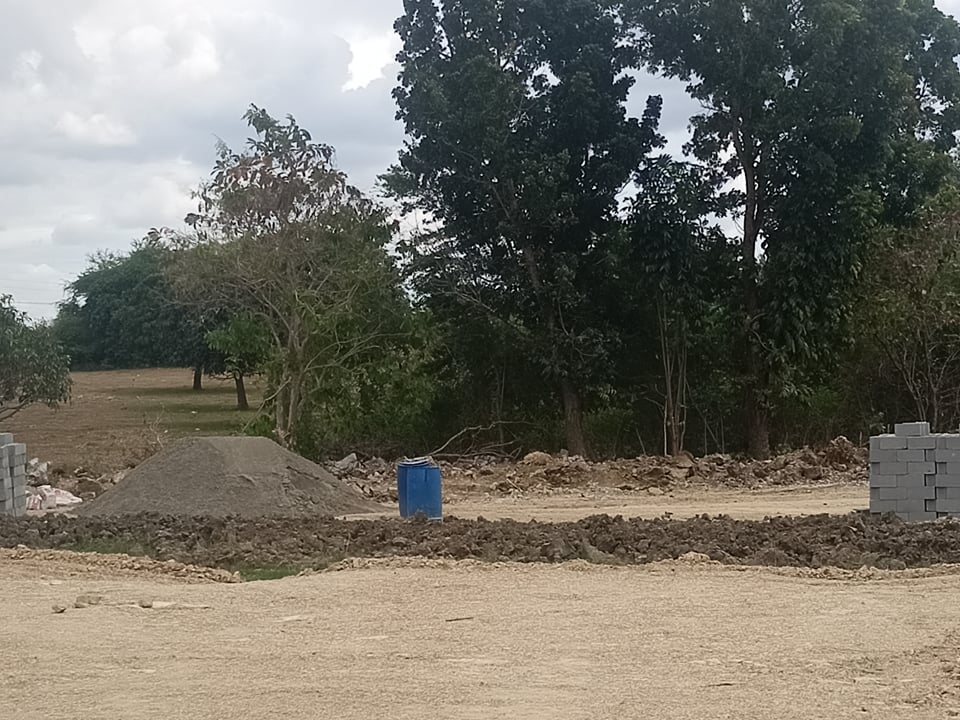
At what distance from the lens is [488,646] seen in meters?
8.32

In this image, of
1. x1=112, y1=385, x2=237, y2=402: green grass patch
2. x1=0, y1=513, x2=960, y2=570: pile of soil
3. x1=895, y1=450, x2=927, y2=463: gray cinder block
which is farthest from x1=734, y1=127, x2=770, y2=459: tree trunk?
x1=112, y1=385, x2=237, y2=402: green grass patch

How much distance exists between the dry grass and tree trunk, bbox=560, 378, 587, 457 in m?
6.87

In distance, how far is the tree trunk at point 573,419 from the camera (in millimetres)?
24105

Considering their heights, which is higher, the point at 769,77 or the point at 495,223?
the point at 769,77

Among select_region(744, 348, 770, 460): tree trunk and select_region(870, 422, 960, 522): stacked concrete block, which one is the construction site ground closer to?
select_region(870, 422, 960, 522): stacked concrete block

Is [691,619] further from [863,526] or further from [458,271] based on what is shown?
[458,271]

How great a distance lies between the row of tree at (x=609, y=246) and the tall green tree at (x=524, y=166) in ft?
0.15

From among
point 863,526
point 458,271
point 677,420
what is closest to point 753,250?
point 677,420

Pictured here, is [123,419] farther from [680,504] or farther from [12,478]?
[680,504]

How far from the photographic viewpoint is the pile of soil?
39.7ft

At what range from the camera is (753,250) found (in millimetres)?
23672

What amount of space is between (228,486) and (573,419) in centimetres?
937

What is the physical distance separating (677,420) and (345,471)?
6575mm

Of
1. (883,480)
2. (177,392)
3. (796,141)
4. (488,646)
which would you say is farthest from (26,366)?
(177,392)
